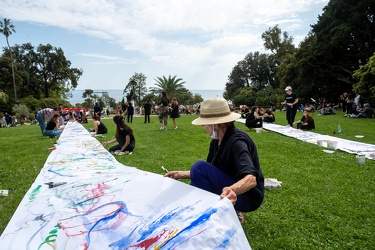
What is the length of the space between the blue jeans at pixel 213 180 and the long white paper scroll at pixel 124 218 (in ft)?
0.64

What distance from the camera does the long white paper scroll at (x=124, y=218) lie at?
5.15ft

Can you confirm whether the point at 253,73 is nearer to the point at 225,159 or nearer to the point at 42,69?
the point at 42,69

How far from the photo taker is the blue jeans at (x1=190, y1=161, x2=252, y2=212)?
2277 millimetres

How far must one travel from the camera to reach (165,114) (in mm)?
11453

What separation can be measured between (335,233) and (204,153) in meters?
3.91

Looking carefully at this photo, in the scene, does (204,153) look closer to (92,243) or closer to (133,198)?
(133,198)

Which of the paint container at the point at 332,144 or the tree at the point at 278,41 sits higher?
the tree at the point at 278,41

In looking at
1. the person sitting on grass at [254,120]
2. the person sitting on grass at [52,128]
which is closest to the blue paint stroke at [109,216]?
the person sitting on grass at [254,120]

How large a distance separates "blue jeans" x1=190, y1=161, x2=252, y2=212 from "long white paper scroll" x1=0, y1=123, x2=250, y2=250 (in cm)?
20

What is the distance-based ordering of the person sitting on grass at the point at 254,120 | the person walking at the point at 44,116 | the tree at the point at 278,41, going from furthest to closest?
1. the tree at the point at 278,41
2. the person walking at the point at 44,116
3. the person sitting on grass at the point at 254,120

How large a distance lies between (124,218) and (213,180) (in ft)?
2.64

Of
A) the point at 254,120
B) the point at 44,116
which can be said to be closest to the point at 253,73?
the point at 254,120

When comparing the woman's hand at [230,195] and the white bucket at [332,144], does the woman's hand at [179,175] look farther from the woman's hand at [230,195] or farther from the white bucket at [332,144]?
the white bucket at [332,144]

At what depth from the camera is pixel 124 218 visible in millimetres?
2070
